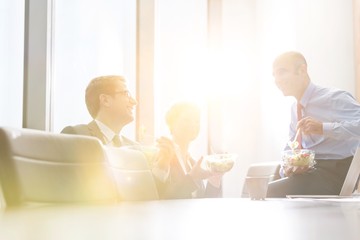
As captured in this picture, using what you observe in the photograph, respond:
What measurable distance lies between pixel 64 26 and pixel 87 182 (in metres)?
3.03

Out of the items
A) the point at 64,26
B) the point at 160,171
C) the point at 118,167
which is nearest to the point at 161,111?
the point at 64,26

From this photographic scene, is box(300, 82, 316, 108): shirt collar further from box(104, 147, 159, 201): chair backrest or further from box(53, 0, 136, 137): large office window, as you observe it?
box(53, 0, 136, 137): large office window

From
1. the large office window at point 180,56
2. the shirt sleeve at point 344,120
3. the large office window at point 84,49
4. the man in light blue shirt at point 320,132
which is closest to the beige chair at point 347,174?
the man in light blue shirt at point 320,132

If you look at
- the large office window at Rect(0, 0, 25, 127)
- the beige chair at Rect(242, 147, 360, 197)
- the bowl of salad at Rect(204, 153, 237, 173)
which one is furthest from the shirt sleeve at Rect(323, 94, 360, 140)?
the large office window at Rect(0, 0, 25, 127)

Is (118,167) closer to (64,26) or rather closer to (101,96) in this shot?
(101,96)

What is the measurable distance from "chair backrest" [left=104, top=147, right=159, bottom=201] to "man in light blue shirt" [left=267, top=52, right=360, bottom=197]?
932 mm

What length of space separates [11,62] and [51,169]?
2492mm

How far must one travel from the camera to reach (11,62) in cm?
396

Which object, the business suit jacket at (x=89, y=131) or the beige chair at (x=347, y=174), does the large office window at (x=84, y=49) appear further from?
the beige chair at (x=347, y=174)

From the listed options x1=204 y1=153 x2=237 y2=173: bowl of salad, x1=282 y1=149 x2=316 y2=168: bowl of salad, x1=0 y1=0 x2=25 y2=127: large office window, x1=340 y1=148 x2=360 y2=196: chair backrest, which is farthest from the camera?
x1=0 y1=0 x2=25 y2=127: large office window

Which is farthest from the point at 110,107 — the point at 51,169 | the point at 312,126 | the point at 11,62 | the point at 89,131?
the point at 51,169

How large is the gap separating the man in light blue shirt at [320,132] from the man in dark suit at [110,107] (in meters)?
0.99

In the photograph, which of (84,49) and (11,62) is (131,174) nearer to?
(11,62)

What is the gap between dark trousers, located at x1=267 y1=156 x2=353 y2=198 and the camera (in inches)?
116
